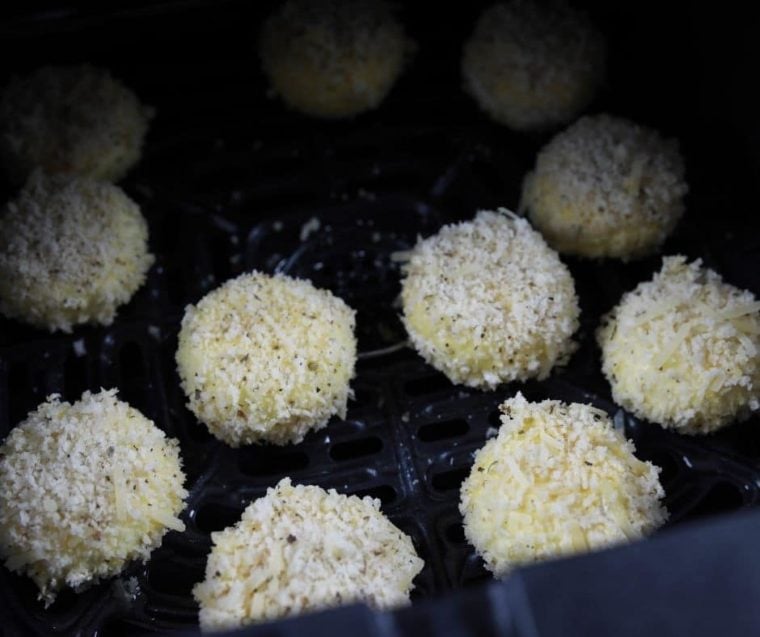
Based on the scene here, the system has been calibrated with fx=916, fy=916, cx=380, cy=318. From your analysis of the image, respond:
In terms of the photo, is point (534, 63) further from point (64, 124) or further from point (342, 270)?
point (64, 124)

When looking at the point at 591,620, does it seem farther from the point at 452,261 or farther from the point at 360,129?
the point at 360,129

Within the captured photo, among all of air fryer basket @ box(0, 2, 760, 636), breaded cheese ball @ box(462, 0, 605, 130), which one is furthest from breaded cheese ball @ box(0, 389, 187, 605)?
breaded cheese ball @ box(462, 0, 605, 130)

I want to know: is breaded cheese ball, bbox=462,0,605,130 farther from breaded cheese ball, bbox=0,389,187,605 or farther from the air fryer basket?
breaded cheese ball, bbox=0,389,187,605

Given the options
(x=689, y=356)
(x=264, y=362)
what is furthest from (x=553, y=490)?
(x=264, y=362)

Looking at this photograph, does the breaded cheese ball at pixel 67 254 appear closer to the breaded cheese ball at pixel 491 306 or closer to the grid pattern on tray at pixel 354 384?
the grid pattern on tray at pixel 354 384

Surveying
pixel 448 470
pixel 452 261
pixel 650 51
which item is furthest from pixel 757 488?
pixel 650 51

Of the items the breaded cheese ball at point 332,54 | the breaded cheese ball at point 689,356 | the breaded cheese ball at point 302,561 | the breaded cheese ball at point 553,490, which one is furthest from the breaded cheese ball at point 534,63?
the breaded cheese ball at point 302,561
